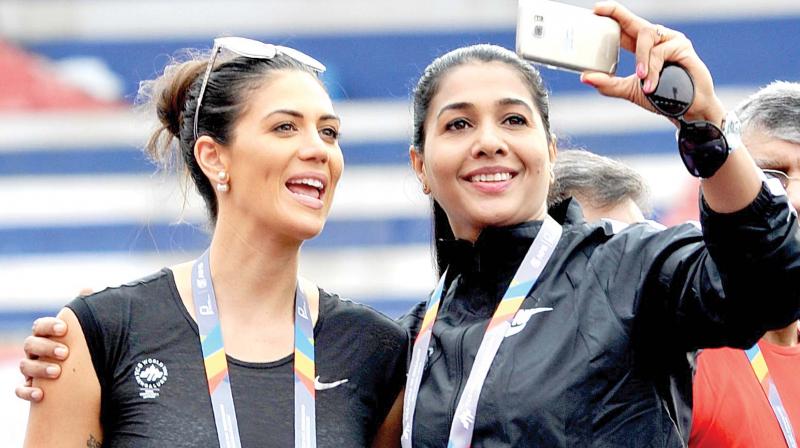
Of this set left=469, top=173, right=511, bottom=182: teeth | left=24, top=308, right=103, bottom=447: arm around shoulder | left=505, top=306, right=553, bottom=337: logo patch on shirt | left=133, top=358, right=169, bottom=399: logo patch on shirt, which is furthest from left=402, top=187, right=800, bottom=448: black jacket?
left=24, top=308, right=103, bottom=447: arm around shoulder

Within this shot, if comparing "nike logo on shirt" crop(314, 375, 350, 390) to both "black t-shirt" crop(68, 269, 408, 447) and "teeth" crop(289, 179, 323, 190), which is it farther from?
"teeth" crop(289, 179, 323, 190)

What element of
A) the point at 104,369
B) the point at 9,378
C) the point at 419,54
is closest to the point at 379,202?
the point at 419,54

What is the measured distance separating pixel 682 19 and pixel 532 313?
12.8 meters

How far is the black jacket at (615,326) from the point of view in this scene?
2379 mm

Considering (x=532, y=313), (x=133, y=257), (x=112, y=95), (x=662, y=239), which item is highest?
(x=662, y=239)

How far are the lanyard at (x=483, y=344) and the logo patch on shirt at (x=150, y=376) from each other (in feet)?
1.78

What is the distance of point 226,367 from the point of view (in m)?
2.97

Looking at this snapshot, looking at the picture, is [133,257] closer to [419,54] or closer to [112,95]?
[112,95]

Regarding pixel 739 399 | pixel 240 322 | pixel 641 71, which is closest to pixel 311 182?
pixel 240 322

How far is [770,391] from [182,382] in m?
1.36

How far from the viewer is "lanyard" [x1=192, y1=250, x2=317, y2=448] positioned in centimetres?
290

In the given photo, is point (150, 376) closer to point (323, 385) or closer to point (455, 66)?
point (323, 385)

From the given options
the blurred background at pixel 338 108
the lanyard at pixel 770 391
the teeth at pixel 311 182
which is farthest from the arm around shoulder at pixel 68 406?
the blurred background at pixel 338 108

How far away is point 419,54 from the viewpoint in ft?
50.2
